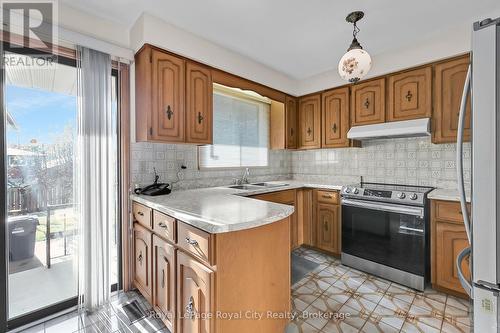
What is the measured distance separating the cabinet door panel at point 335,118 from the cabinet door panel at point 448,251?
1.38 meters

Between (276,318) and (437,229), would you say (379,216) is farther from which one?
(276,318)

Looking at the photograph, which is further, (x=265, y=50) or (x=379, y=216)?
(x=265, y=50)

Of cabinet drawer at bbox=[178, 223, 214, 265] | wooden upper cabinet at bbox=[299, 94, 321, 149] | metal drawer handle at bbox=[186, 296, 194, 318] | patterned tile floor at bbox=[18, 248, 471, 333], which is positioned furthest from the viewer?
wooden upper cabinet at bbox=[299, 94, 321, 149]

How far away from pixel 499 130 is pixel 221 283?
1.30 m

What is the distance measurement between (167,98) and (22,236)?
157 centimetres

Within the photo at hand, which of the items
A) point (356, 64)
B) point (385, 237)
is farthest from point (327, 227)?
point (356, 64)

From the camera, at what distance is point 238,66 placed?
2.62 meters

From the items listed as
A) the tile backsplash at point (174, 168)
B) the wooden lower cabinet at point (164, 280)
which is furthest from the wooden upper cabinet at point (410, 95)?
the wooden lower cabinet at point (164, 280)

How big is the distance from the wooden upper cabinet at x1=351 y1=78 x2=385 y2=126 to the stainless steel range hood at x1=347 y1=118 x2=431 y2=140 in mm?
107

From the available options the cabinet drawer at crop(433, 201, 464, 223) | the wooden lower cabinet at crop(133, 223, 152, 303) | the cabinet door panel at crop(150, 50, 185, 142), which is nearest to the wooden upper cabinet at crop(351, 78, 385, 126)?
the cabinet drawer at crop(433, 201, 464, 223)

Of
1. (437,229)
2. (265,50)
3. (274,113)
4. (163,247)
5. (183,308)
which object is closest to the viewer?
(183,308)

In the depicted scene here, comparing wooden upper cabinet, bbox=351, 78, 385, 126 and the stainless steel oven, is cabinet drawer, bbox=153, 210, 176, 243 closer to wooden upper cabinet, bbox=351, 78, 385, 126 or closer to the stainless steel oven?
the stainless steel oven

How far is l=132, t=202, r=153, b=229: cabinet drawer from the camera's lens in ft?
5.82

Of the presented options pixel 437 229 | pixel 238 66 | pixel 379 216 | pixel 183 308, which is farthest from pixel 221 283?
pixel 238 66
